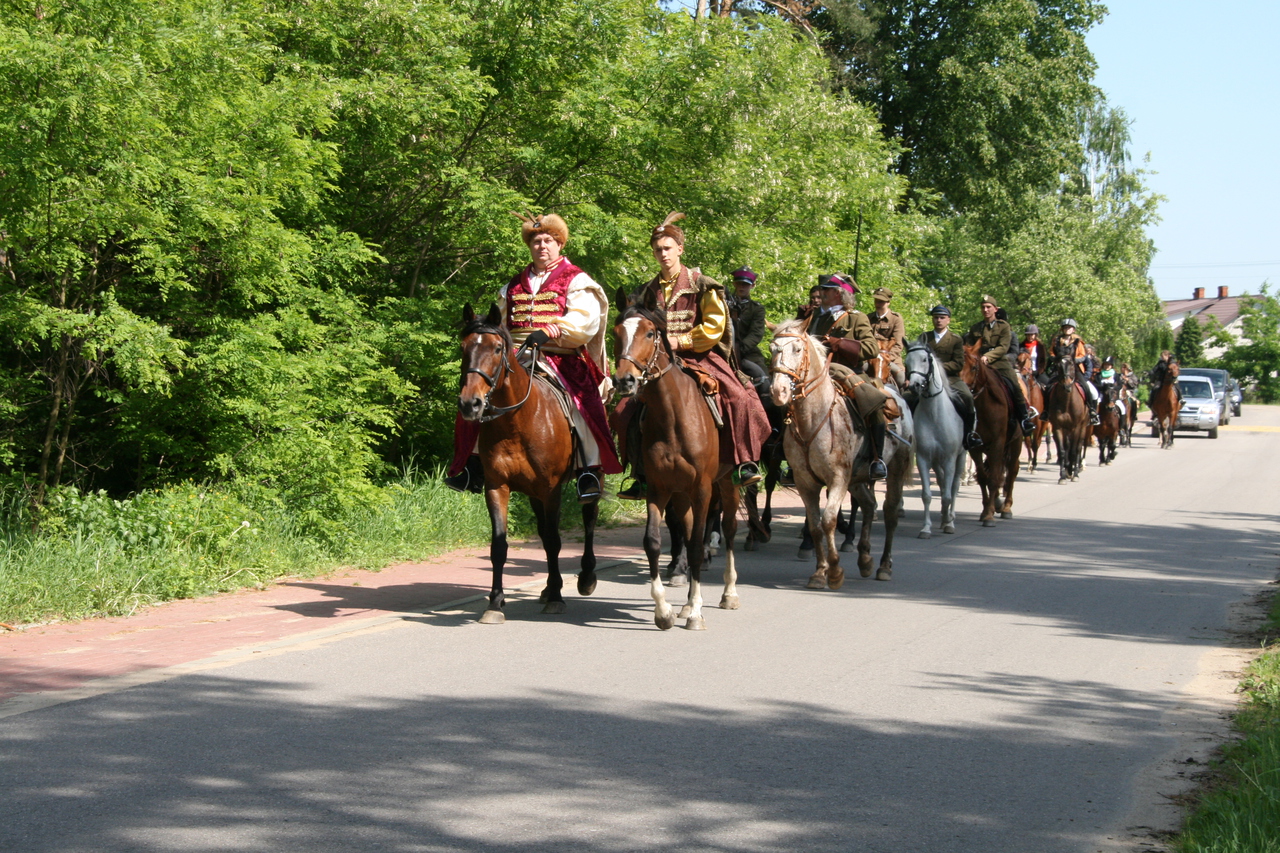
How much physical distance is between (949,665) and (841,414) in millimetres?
4010

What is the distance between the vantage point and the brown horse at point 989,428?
56.0ft

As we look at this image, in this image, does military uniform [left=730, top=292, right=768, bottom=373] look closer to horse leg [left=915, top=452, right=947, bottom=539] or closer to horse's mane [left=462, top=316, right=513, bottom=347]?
horse's mane [left=462, top=316, right=513, bottom=347]

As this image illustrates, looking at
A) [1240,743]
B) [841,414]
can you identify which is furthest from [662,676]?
[841,414]

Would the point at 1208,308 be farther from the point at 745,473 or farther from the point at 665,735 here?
the point at 665,735

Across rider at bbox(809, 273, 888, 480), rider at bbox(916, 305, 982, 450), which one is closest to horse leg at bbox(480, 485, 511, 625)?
rider at bbox(809, 273, 888, 480)

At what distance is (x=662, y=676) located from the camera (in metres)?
7.68

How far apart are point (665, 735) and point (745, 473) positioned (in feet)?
13.6

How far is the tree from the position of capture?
97.6 meters

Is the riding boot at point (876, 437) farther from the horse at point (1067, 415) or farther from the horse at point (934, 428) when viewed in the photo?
the horse at point (1067, 415)

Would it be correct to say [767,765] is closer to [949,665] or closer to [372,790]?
[372,790]

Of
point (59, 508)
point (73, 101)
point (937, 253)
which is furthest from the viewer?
point (937, 253)

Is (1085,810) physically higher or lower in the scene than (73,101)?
lower

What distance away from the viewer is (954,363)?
16.6 m

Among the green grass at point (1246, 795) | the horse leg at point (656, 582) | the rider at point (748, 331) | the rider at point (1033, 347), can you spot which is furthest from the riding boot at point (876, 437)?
the rider at point (1033, 347)
